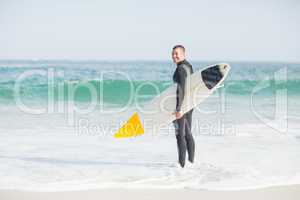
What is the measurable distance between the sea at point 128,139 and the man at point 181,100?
0.15 metres

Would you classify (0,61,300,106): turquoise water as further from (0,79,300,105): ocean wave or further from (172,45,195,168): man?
(172,45,195,168): man

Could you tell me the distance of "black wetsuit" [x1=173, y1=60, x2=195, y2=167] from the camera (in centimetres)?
284

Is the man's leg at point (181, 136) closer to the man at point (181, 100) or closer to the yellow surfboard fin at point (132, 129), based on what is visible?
the man at point (181, 100)

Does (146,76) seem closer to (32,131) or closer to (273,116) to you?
(273,116)

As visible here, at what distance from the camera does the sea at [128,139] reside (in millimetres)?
2896

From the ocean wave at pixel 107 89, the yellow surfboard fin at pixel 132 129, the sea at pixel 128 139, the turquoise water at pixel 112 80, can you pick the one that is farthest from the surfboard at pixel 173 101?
the ocean wave at pixel 107 89

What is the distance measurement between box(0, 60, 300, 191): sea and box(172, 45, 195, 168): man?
149 mm

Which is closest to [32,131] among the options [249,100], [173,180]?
[173,180]

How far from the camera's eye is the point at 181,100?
9.39ft
